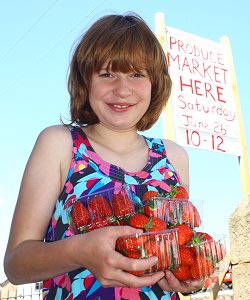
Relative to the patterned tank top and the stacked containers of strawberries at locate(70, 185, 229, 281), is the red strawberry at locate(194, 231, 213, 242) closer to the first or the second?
the stacked containers of strawberries at locate(70, 185, 229, 281)

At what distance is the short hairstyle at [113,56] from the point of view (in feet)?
6.26

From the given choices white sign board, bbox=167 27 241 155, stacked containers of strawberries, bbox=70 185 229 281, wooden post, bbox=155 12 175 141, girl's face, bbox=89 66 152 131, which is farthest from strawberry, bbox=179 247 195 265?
white sign board, bbox=167 27 241 155

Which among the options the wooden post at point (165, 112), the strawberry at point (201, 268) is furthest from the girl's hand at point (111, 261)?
the wooden post at point (165, 112)

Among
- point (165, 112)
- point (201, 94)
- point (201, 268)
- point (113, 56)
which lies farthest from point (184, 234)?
point (201, 94)

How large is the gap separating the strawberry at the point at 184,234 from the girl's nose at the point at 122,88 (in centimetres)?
58

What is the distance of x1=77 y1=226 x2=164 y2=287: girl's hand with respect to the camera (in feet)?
4.32

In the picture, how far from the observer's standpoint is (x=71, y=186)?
1.81 metres

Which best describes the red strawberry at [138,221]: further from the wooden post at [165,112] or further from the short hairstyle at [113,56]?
the wooden post at [165,112]

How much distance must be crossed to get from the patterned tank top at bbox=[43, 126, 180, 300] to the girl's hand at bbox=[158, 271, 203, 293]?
146mm

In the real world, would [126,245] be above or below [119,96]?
below

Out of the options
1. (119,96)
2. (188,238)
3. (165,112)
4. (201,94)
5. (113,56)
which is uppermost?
(201,94)

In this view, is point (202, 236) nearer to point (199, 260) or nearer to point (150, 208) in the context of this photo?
point (199, 260)

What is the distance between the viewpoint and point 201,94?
20.3 ft

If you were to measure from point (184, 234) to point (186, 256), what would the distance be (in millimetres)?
68
